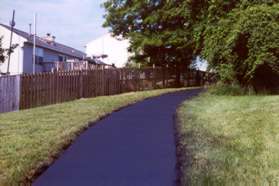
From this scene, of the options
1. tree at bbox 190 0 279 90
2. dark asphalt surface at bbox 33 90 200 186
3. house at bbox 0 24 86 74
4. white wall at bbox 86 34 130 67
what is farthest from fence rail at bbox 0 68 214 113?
white wall at bbox 86 34 130 67

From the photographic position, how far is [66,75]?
72.8ft

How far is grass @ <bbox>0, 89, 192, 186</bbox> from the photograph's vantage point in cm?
718

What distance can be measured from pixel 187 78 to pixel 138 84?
804 centimetres

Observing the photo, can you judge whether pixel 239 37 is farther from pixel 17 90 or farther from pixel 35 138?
pixel 35 138

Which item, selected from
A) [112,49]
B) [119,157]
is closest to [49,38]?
[112,49]

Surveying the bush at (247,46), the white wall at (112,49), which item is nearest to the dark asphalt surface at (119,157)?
the bush at (247,46)

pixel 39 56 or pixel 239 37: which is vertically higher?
pixel 39 56

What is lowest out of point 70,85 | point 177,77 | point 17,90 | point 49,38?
point 17,90

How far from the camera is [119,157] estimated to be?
821 cm

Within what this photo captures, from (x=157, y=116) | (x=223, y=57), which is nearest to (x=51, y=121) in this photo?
(x=157, y=116)

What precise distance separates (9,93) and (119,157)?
11.8 meters

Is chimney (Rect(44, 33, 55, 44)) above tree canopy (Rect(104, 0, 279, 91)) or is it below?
above

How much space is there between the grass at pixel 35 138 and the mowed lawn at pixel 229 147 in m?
2.27

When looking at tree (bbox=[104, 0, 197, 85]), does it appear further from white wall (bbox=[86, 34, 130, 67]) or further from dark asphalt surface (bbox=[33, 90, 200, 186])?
white wall (bbox=[86, 34, 130, 67])
